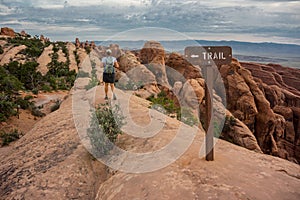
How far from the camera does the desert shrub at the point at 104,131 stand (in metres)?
6.85

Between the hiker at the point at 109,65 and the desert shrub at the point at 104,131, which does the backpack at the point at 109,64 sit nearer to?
the hiker at the point at 109,65

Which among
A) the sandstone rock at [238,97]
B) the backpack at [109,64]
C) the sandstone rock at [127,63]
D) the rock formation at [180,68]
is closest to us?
the backpack at [109,64]

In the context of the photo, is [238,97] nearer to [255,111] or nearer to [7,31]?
[255,111]

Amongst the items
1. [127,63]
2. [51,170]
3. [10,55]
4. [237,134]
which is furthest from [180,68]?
[51,170]

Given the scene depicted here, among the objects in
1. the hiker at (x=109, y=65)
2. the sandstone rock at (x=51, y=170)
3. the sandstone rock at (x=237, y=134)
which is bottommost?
the sandstone rock at (x=237, y=134)

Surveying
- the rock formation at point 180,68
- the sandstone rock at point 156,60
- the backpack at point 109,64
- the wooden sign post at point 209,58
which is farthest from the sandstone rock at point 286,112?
the wooden sign post at point 209,58

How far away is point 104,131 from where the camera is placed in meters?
7.01

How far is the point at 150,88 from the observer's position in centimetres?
2266

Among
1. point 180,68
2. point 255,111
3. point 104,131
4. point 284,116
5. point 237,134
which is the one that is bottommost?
point 284,116

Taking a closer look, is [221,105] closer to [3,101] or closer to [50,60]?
[3,101]

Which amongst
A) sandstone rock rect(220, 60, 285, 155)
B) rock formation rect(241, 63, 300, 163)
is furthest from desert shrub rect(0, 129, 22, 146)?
rock formation rect(241, 63, 300, 163)

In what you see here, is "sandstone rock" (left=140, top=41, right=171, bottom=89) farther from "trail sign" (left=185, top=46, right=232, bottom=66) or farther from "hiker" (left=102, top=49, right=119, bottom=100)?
"trail sign" (left=185, top=46, right=232, bottom=66)

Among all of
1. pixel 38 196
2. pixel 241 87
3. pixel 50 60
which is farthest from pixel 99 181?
pixel 50 60

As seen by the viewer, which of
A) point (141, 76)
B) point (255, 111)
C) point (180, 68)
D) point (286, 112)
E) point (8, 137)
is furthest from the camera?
point (180, 68)
